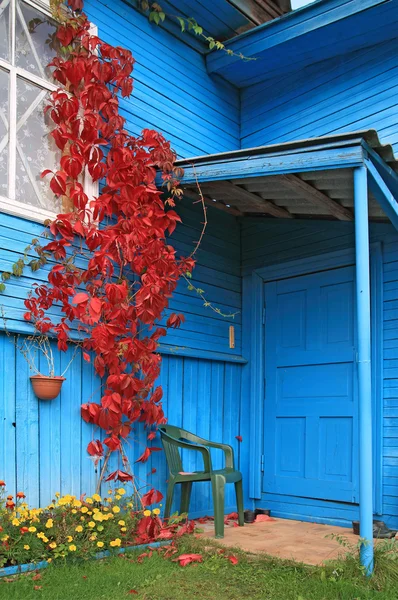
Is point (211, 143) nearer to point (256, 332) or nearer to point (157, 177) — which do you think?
point (157, 177)

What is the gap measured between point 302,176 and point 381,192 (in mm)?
518

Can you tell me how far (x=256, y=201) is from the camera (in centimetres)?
492

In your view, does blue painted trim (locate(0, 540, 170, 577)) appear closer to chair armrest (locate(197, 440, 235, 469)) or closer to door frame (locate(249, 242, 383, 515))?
chair armrest (locate(197, 440, 235, 469))

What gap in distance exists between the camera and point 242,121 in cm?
627

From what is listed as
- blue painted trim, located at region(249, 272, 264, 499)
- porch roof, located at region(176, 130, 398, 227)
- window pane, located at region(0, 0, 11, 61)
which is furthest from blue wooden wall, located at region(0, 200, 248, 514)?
window pane, located at region(0, 0, 11, 61)

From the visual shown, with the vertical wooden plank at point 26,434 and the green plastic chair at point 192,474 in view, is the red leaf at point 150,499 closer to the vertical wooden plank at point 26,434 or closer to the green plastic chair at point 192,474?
the green plastic chair at point 192,474

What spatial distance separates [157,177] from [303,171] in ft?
4.35

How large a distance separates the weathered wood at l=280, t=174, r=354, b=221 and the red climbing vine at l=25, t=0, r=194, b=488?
0.85 m

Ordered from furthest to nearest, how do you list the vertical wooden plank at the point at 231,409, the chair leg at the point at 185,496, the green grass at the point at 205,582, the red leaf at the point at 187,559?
the vertical wooden plank at the point at 231,409, the chair leg at the point at 185,496, the red leaf at the point at 187,559, the green grass at the point at 205,582

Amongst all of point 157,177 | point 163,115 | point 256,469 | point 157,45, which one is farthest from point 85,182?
point 256,469

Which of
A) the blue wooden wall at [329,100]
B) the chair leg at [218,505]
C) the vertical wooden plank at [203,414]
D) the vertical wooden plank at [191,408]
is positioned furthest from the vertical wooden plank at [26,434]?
the blue wooden wall at [329,100]

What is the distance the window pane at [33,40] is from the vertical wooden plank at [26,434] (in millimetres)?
2034

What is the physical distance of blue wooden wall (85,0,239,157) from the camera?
16.6 feet

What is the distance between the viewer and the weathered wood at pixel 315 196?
4.16 m
